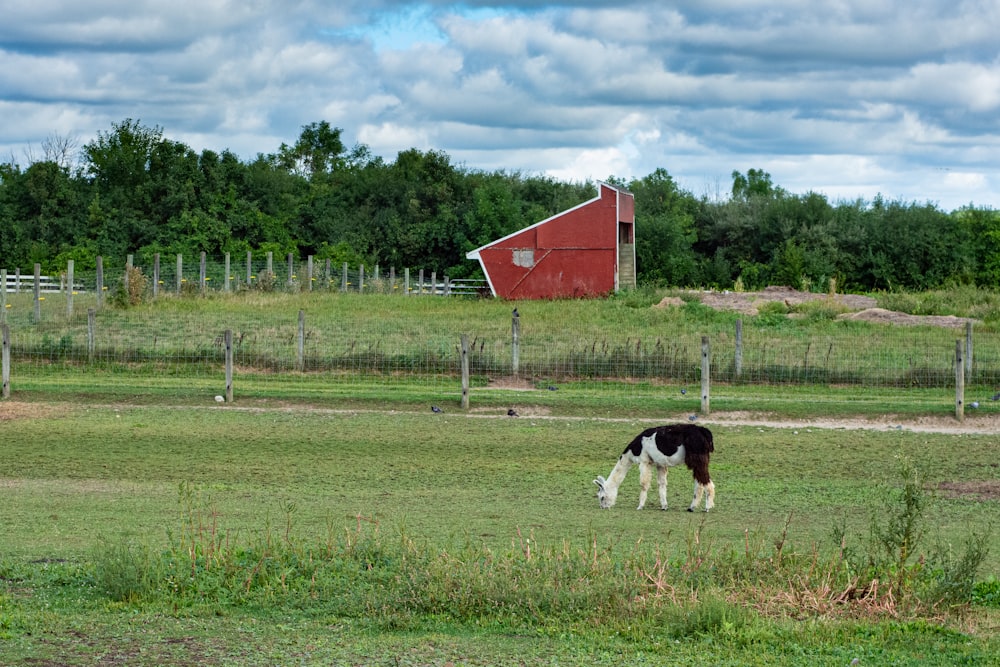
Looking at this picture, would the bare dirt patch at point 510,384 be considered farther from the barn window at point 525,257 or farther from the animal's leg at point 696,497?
the barn window at point 525,257

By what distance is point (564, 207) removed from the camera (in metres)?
70.1

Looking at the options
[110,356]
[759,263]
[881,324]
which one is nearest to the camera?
[110,356]

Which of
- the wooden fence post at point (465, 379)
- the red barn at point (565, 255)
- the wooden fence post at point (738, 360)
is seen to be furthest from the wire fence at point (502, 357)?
the red barn at point (565, 255)

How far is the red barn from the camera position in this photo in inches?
1903

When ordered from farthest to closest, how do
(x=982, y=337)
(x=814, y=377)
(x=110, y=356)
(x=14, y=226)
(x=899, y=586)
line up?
(x=14, y=226)
(x=982, y=337)
(x=110, y=356)
(x=814, y=377)
(x=899, y=586)

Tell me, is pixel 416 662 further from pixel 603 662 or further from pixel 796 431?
pixel 796 431

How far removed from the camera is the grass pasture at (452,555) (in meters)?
8.96

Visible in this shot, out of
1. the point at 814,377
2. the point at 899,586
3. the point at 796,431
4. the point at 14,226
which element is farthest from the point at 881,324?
the point at 14,226

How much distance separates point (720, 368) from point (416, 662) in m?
19.5

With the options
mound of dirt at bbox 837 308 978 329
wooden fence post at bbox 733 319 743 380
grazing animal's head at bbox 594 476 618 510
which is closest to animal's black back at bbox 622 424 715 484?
grazing animal's head at bbox 594 476 618 510

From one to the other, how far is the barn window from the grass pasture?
29372 mm

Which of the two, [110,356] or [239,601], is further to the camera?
[110,356]

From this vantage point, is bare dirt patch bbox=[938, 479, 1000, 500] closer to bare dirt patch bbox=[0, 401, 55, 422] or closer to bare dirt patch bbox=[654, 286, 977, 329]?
bare dirt patch bbox=[0, 401, 55, 422]

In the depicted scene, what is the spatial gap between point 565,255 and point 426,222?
62.3 ft
